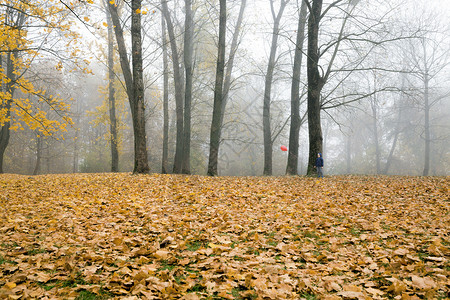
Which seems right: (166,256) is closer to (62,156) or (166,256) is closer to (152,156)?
(152,156)

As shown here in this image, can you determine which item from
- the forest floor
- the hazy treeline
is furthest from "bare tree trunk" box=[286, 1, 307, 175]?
the forest floor

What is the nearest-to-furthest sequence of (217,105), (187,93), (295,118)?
(217,105)
(295,118)
(187,93)

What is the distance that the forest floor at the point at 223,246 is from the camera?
2.38 meters

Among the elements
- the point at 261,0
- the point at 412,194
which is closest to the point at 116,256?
the point at 412,194

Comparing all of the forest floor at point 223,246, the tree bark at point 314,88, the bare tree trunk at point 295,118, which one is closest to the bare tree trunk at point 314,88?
the tree bark at point 314,88

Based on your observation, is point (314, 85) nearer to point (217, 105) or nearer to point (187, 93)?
point (217, 105)

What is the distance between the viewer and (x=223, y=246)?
11.1ft

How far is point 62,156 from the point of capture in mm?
27391

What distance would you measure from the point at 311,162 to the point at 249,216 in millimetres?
6714

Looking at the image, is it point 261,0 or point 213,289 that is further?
point 261,0

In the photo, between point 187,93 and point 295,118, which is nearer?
point 295,118

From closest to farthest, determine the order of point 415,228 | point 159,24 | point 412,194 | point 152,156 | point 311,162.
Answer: point 415,228 → point 412,194 → point 311,162 → point 159,24 → point 152,156

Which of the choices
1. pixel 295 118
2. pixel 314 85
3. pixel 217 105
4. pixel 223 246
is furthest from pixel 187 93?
pixel 223 246

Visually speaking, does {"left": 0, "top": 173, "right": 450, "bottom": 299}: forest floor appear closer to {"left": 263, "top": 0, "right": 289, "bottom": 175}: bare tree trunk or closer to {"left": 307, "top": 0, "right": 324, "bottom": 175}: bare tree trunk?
{"left": 307, "top": 0, "right": 324, "bottom": 175}: bare tree trunk
